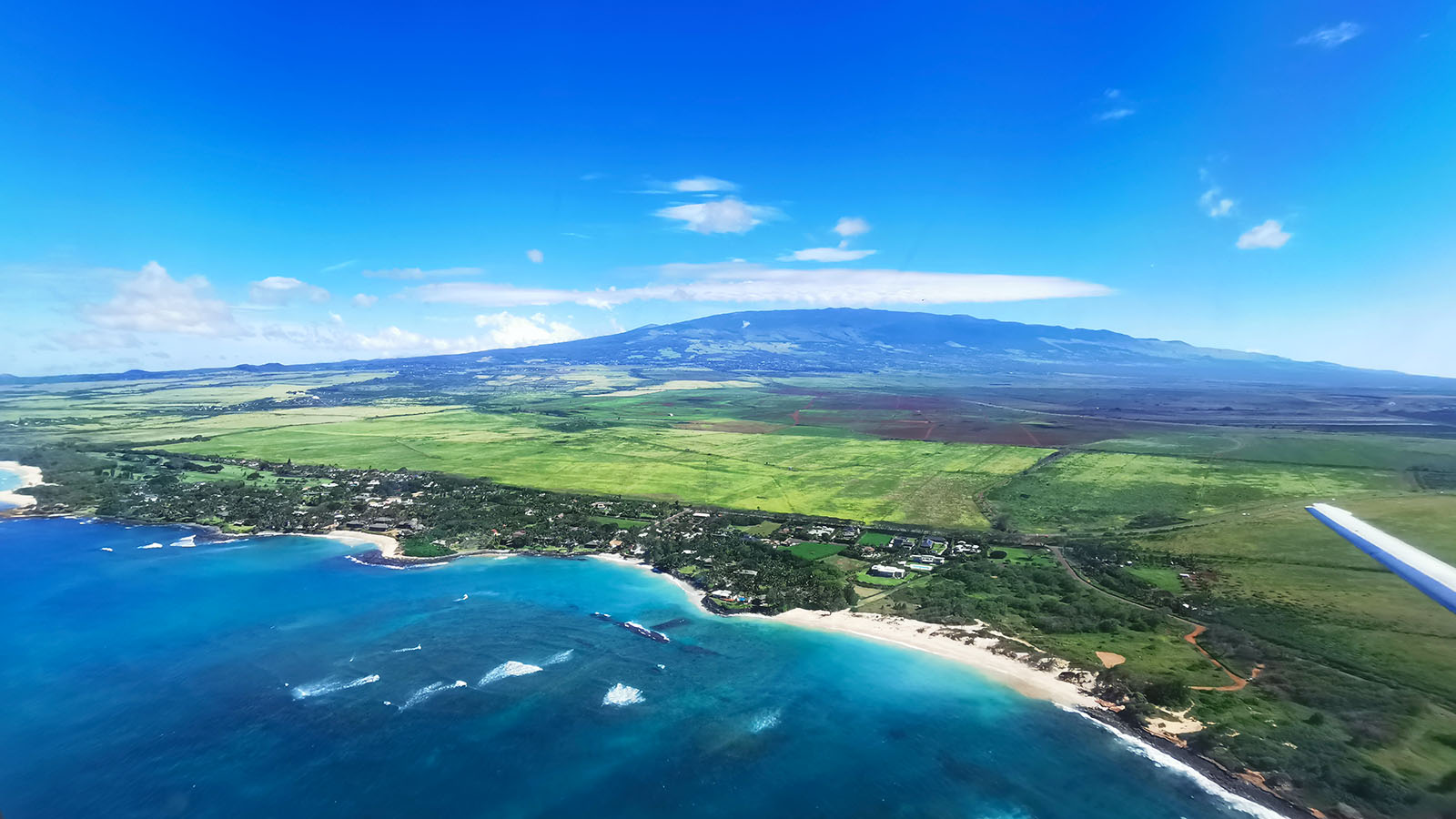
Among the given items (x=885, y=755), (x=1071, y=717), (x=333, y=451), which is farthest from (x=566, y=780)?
(x=333, y=451)

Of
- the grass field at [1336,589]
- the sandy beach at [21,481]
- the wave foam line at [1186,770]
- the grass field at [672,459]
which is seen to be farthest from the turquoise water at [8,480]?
the grass field at [1336,589]

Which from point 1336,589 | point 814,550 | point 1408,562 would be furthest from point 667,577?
point 1336,589

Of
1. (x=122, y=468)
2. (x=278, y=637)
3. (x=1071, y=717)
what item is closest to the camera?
(x=1071, y=717)

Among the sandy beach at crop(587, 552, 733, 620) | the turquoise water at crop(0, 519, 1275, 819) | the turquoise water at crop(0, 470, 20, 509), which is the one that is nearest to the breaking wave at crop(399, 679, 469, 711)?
the turquoise water at crop(0, 519, 1275, 819)

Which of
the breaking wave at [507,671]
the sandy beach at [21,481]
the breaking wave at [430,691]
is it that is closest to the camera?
the breaking wave at [430,691]

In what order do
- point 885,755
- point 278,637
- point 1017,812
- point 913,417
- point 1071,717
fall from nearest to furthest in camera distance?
point 1017,812 < point 885,755 < point 1071,717 < point 278,637 < point 913,417

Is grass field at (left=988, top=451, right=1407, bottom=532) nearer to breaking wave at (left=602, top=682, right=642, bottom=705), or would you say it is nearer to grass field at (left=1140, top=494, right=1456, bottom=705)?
grass field at (left=1140, top=494, right=1456, bottom=705)

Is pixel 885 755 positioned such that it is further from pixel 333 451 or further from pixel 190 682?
pixel 333 451

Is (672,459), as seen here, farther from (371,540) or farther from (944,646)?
(944,646)

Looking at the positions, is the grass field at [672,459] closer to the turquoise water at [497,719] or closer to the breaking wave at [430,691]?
the turquoise water at [497,719]
